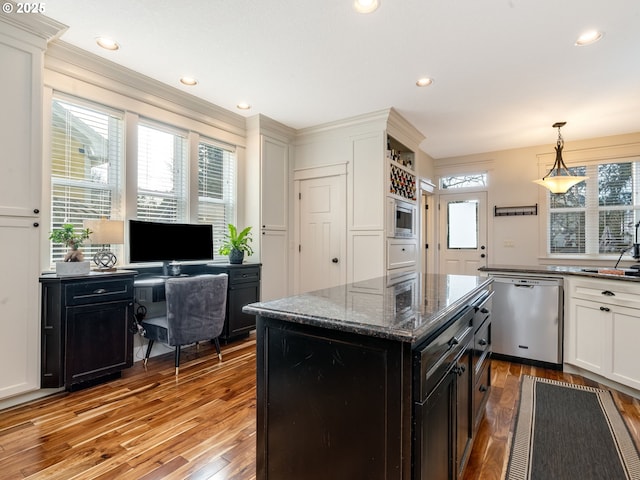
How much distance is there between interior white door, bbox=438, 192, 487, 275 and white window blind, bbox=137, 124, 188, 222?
462 centimetres

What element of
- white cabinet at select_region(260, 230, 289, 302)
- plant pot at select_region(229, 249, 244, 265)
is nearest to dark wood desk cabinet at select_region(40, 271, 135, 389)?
plant pot at select_region(229, 249, 244, 265)

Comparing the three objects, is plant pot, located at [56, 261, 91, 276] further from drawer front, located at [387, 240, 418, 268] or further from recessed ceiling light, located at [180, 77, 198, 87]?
drawer front, located at [387, 240, 418, 268]

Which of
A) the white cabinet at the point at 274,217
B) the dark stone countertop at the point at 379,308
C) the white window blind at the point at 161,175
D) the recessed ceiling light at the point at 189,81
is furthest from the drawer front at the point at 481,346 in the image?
the recessed ceiling light at the point at 189,81

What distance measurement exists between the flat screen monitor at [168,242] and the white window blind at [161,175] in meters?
0.25

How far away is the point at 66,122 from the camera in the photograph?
293 centimetres

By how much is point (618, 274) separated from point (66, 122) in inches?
201

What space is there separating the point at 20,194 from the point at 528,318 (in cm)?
458

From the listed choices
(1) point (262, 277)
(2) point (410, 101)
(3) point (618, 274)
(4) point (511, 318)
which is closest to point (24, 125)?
(1) point (262, 277)

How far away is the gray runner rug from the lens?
176cm

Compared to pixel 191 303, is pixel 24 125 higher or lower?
higher

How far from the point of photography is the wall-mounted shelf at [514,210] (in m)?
5.34

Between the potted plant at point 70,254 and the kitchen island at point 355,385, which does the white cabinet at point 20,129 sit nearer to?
the potted plant at point 70,254

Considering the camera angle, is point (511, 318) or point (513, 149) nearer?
point (511, 318)

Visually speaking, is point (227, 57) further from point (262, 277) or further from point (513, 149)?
point (513, 149)
